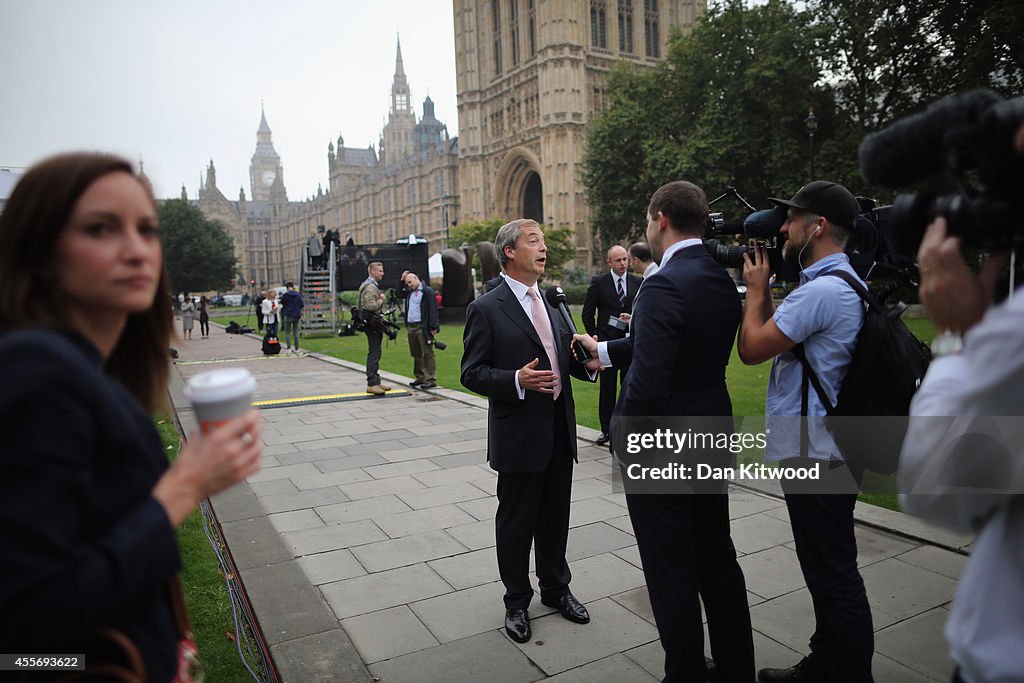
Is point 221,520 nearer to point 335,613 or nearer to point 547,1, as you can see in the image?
point 335,613

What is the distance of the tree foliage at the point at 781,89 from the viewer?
19922mm

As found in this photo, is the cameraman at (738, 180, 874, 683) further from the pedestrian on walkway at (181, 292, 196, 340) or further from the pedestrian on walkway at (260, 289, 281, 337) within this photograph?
the pedestrian on walkway at (181, 292, 196, 340)

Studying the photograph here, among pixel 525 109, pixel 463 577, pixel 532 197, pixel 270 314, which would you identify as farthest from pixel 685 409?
pixel 532 197

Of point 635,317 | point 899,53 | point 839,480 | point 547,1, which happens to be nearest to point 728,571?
point 839,480

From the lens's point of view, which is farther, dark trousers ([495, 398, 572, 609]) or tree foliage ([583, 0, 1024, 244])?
tree foliage ([583, 0, 1024, 244])

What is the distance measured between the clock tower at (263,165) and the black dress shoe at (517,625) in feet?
530

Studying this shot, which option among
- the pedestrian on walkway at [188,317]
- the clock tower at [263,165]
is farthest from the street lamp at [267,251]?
the pedestrian on walkway at [188,317]

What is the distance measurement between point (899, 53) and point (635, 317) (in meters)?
25.7

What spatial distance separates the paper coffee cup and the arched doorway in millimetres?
63784

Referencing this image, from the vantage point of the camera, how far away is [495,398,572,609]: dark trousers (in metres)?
3.47

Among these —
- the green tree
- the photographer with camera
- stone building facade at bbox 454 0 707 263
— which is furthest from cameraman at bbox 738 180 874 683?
the green tree

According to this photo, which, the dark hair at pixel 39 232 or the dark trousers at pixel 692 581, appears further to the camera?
the dark trousers at pixel 692 581

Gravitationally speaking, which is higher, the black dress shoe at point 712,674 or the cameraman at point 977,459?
the cameraman at point 977,459

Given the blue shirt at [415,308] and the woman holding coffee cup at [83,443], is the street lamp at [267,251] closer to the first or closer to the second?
the blue shirt at [415,308]
